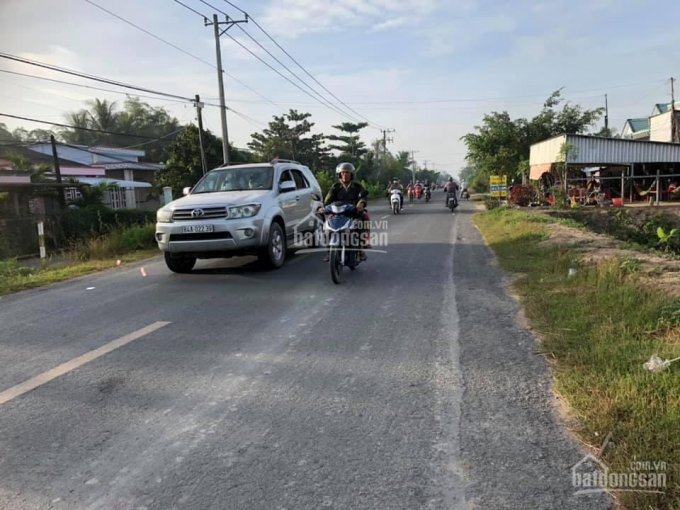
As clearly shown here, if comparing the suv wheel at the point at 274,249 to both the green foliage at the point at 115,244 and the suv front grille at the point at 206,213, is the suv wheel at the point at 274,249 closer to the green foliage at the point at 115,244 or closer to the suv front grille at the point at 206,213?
the suv front grille at the point at 206,213

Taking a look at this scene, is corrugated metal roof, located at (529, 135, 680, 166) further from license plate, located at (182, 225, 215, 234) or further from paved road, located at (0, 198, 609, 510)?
paved road, located at (0, 198, 609, 510)

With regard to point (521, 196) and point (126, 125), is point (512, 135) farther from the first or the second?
point (126, 125)

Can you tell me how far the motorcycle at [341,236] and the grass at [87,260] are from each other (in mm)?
4742

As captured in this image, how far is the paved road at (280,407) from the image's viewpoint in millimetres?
2609

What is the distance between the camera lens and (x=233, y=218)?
8055 mm

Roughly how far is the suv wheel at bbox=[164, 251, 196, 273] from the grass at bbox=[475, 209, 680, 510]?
5286 millimetres

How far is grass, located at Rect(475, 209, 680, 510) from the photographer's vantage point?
274 cm

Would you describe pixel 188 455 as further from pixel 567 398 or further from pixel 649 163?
pixel 649 163

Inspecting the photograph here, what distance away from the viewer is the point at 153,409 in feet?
11.6

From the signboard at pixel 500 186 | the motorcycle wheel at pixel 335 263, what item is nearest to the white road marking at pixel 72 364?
the motorcycle wheel at pixel 335 263

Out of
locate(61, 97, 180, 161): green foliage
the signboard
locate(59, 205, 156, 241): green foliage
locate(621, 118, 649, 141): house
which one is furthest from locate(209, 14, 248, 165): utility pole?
locate(621, 118, 649, 141): house

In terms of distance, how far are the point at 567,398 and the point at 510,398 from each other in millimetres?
361

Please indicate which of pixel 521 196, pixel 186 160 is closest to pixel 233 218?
pixel 521 196

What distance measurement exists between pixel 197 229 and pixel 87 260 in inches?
239
